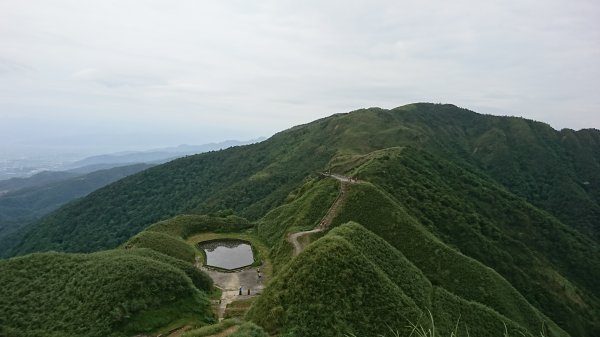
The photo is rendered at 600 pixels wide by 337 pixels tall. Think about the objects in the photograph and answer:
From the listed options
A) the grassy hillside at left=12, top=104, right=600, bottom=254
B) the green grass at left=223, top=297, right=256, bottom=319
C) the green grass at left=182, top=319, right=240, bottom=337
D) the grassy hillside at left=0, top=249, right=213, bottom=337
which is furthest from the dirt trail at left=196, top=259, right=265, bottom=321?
the grassy hillside at left=12, top=104, right=600, bottom=254

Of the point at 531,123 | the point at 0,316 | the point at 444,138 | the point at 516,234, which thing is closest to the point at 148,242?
the point at 0,316

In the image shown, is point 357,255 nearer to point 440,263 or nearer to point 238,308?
point 238,308

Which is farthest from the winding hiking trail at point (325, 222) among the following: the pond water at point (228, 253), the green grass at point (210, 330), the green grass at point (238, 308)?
the green grass at point (210, 330)

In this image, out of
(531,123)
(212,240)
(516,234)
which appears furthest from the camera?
(531,123)

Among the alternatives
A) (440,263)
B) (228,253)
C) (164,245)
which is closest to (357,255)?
(440,263)

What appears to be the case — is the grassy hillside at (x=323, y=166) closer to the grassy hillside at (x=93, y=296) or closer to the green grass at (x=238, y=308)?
the green grass at (x=238, y=308)

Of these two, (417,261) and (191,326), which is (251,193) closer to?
(417,261)

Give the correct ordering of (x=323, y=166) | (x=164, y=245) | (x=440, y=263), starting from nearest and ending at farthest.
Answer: (x=164, y=245), (x=440, y=263), (x=323, y=166)
